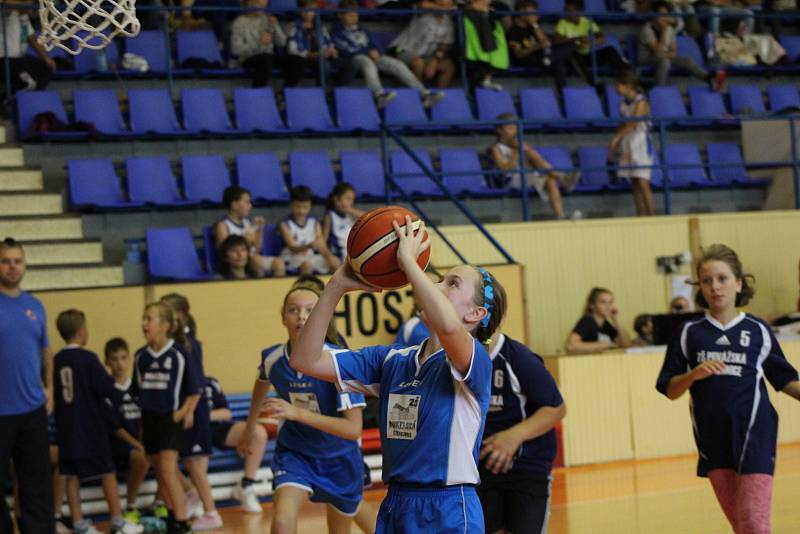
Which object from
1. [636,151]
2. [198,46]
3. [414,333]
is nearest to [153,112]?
[198,46]

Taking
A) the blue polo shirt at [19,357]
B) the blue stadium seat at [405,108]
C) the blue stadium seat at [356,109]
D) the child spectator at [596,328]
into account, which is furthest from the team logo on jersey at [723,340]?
the blue stadium seat at [405,108]

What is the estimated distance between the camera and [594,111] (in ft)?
48.4

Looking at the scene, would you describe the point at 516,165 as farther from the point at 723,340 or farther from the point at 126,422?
the point at 723,340

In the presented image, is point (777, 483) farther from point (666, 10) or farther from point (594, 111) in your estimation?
point (666, 10)

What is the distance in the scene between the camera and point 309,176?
12.6m

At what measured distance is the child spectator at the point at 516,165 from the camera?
515 inches

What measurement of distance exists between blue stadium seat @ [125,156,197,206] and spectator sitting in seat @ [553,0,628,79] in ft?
18.6

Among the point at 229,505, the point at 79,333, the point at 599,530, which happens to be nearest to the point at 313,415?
the point at 599,530

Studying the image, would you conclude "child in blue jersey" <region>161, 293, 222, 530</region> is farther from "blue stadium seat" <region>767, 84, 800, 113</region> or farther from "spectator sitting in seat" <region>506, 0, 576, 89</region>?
"blue stadium seat" <region>767, 84, 800, 113</region>

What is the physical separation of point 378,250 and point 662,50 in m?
12.8

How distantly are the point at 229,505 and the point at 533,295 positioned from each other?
4175 mm

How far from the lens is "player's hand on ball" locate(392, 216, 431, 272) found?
3551 millimetres

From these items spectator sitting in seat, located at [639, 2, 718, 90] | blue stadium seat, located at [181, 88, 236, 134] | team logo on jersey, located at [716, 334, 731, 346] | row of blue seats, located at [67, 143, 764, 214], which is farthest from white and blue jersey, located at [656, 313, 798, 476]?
spectator sitting in seat, located at [639, 2, 718, 90]

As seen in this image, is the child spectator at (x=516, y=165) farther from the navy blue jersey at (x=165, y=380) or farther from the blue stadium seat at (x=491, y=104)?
the navy blue jersey at (x=165, y=380)
